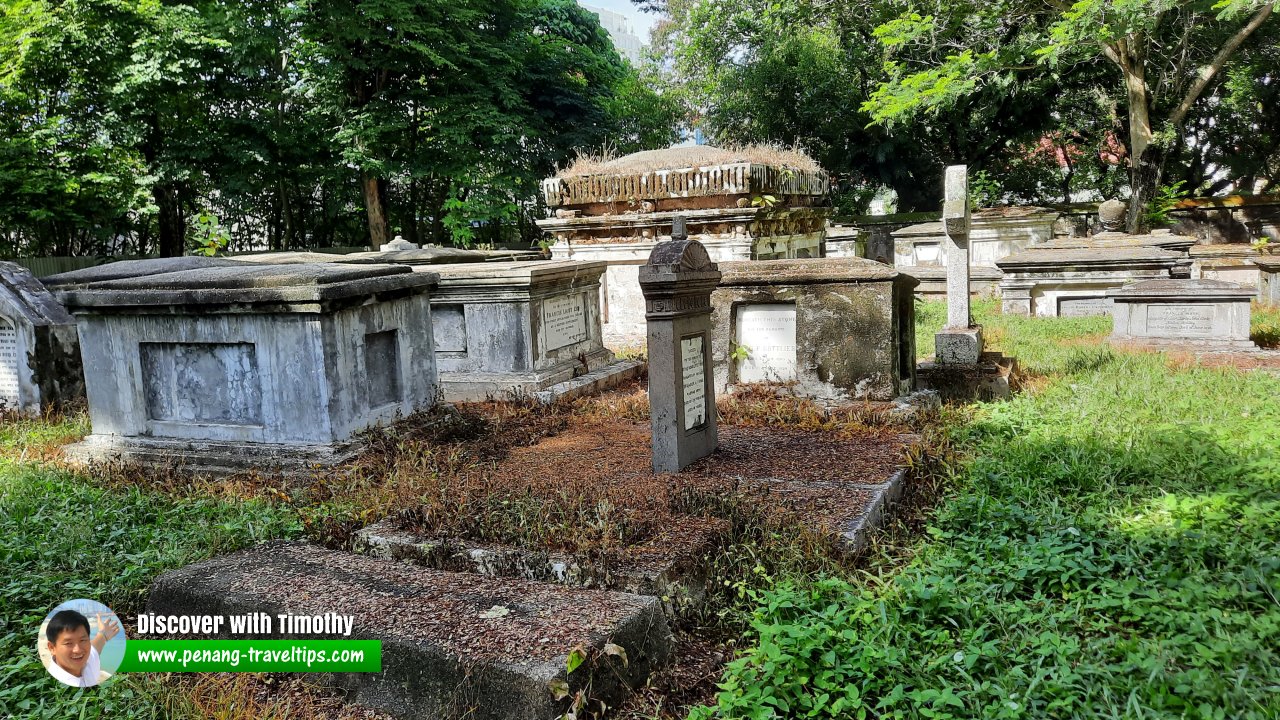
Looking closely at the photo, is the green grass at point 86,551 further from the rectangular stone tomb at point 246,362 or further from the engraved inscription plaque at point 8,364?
the engraved inscription plaque at point 8,364

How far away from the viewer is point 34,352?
7.97 metres

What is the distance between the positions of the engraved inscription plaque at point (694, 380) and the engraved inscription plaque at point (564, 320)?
3.06 meters

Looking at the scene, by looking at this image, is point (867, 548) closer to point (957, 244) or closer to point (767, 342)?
point (767, 342)

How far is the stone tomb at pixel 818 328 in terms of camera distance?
705 cm

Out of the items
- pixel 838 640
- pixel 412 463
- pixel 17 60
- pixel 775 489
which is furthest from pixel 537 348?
pixel 17 60

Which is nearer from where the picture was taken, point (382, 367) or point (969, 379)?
point (382, 367)

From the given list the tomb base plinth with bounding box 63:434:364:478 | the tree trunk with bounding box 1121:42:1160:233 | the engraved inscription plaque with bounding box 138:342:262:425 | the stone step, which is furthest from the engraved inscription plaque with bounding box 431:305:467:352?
the tree trunk with bounding box 1121:42:1160:233

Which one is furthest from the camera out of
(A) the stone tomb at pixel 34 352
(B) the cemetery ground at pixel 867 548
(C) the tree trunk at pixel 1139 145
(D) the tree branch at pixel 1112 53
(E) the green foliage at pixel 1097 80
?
(D) the tree branch at pixel 1112 53

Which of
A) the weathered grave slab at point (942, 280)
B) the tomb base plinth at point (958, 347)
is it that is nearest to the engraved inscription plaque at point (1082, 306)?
the weathered grave slab at point (942, 280)

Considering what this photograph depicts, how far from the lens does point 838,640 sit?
3.09 meters

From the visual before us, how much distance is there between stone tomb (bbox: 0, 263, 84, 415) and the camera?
798cm

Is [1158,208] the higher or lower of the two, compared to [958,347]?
higher

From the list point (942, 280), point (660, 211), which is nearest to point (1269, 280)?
point (942, 280)

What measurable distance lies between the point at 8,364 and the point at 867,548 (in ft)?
27.0
